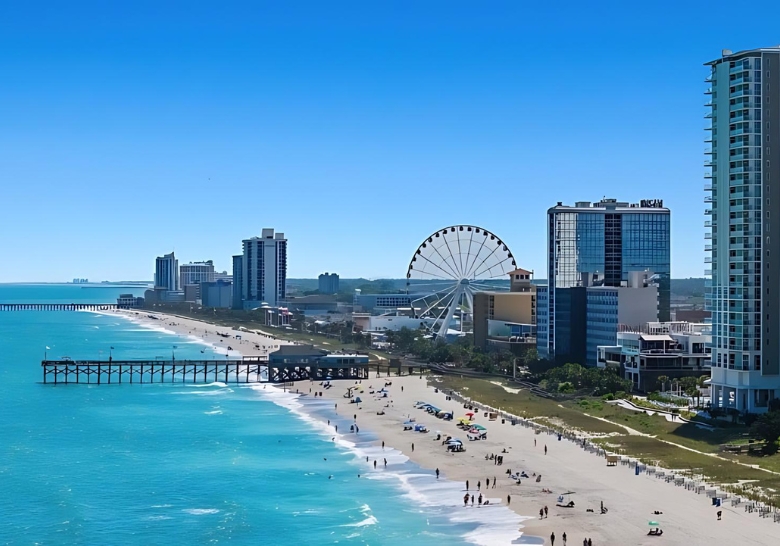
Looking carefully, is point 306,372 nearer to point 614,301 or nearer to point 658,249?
point 614,301

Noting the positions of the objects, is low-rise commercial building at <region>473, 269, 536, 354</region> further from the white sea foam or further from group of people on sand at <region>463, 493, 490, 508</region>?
the white sea foam

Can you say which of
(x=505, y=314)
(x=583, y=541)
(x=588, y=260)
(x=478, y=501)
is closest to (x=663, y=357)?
(x=588, y=260)

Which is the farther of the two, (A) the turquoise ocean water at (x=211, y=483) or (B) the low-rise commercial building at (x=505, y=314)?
(B) the low-rise commercial building at (x=505, y=314)

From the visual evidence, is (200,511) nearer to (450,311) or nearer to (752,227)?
(752,227)

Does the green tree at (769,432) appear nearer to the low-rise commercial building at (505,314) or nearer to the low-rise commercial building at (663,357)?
the low-rise commercial building at (663,357)

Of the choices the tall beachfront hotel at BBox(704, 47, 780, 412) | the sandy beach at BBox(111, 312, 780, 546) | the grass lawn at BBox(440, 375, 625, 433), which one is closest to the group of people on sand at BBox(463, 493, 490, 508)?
the sandy beach at BBox(111, 312, 780, 546)

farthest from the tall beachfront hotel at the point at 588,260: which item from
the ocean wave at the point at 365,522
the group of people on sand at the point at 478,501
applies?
the ocean wave at the point at 365,522

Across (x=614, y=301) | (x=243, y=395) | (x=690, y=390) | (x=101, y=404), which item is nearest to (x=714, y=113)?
(x=690, y=390)
